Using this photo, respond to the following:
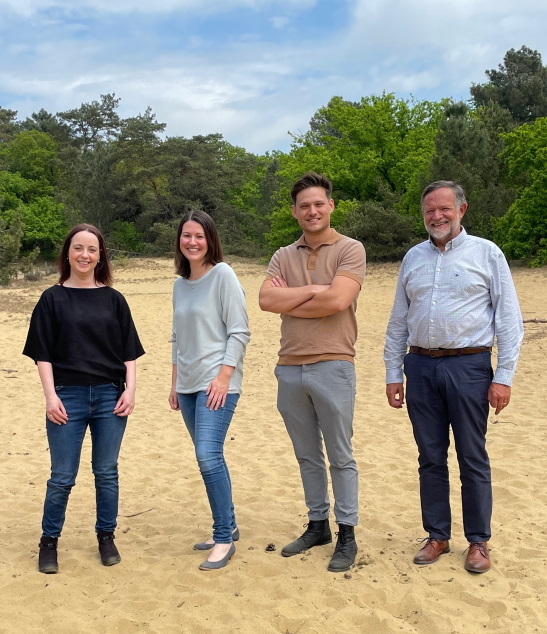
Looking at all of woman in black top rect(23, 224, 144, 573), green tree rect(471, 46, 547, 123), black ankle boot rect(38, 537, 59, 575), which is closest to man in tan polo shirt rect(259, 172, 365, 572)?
woman in black top rect(23, 224, 144, 573)

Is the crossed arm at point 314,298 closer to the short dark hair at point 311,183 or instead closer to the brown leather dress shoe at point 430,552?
the short dark hair at point 311,183

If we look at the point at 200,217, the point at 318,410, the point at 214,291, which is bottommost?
the point at 318,410

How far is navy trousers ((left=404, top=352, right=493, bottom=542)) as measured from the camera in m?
3.40

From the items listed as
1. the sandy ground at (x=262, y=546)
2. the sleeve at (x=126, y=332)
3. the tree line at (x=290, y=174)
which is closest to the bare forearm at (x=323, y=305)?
the sleeve at (x=126, y=332)

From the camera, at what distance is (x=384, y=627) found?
10.0ft

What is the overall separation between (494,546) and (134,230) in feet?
128

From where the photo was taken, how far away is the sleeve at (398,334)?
3.69m

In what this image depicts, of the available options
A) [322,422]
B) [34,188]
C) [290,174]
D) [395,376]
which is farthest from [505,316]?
[34,188]

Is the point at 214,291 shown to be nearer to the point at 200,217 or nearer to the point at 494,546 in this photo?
the point at 200,217

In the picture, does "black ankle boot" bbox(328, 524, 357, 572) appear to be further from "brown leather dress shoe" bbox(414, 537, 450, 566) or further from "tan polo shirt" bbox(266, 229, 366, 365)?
"tan polo shirt" bbox(266, 229, 366, 365)

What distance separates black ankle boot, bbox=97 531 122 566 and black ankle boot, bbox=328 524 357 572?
1177 mm

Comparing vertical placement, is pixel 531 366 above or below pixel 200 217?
below

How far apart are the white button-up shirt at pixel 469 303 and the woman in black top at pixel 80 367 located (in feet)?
5.07

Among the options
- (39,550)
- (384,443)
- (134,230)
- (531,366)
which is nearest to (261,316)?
(531,366)
